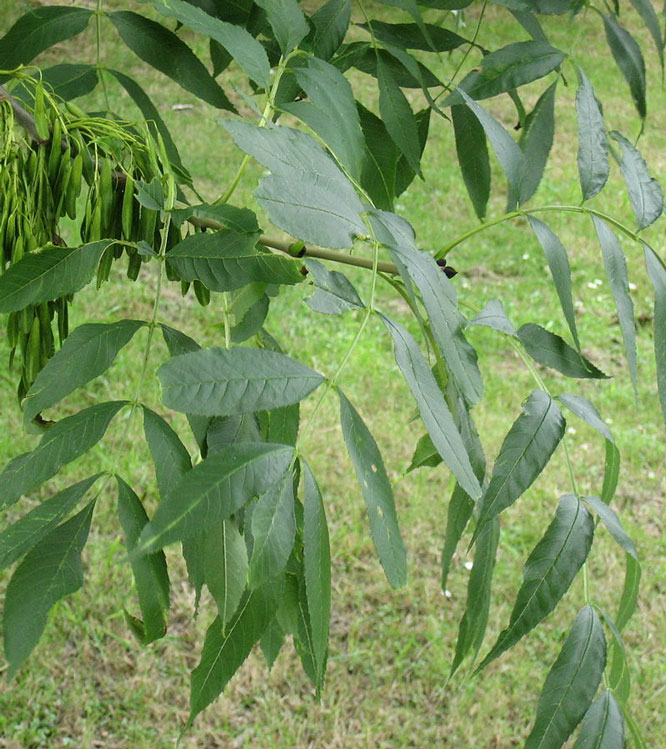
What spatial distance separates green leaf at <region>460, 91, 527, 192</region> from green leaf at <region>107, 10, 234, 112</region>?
0.87 feet

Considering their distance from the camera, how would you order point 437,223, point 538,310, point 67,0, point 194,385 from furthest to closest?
point 67,0 < point 437,223 < point 538,310 < point 194,385

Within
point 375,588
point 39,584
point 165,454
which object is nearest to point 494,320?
point 165,454

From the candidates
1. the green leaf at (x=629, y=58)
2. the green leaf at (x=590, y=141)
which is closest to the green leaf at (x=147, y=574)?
the green leaf at (x=590, y=141)

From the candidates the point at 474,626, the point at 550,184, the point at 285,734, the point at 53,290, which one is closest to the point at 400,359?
the point at 53,290

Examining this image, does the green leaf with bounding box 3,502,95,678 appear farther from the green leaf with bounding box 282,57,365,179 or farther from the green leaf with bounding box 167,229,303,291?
the green leaf with bounding box 282,57,365,179

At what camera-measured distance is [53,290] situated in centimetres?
60

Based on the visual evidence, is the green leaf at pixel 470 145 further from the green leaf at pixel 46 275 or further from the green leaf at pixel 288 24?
the green leaf at pixel 46 275

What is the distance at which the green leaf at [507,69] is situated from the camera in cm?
86

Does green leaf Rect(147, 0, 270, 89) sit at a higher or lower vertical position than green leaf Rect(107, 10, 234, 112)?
higher

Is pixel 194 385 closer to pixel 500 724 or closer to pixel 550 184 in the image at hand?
pixel 500 724

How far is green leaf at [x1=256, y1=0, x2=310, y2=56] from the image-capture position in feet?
2.50

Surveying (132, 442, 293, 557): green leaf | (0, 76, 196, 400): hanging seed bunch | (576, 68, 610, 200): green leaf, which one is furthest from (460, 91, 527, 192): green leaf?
(132, 442, 293, 557): green leaf

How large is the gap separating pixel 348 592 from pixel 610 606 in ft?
1.97

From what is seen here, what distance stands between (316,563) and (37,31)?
25.7 inches
